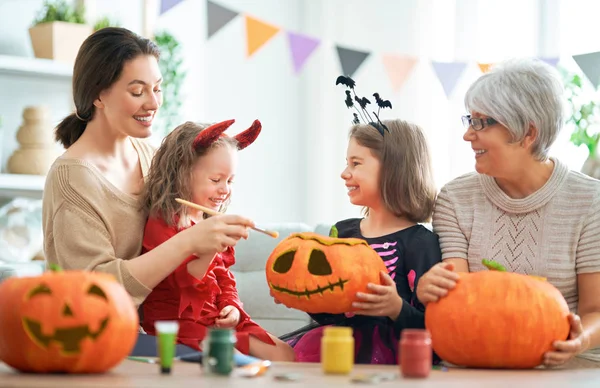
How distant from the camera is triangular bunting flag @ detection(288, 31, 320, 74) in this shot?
4.17 m

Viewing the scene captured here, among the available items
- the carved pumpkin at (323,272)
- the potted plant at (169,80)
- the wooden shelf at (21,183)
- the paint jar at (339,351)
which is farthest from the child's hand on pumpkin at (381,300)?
the potted plant at (169,80)

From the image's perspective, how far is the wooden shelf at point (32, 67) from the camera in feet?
13.2

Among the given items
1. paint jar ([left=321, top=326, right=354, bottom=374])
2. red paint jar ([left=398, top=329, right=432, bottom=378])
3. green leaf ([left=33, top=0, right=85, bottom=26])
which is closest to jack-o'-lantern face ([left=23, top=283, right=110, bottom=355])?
paint jar ([left=321, top=326, right=354, bottom=374])

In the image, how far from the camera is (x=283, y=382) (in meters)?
1.57

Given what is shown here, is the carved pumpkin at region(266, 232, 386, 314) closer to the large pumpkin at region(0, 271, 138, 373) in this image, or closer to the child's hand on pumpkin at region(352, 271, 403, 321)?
the child's hand on pumpkin at region(352, 271, 403, 321)

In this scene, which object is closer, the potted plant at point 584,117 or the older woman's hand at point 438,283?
the older woman's hand at point 438,283

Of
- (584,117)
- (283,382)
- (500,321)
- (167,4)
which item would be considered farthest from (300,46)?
(283,382)

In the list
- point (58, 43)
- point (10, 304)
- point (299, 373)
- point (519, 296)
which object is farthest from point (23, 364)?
point (58, 43)

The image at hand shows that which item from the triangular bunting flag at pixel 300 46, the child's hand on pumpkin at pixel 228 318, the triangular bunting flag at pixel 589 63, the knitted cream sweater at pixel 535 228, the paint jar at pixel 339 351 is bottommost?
the child's hand on pumpkin at pixel 228 318

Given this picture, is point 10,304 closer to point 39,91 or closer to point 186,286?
point 186,286

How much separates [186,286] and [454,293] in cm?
84

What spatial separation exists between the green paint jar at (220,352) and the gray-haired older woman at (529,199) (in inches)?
33.7

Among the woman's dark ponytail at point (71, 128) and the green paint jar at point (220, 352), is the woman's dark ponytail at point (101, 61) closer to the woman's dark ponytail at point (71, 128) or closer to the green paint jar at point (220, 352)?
the woman's dark ponytail at point (71, 128)

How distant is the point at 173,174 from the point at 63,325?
0.97m
